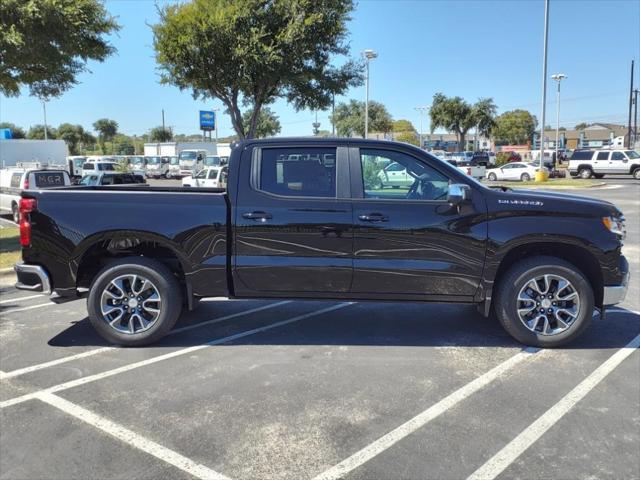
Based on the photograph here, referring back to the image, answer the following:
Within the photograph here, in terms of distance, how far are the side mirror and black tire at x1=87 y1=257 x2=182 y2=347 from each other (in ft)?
8.45

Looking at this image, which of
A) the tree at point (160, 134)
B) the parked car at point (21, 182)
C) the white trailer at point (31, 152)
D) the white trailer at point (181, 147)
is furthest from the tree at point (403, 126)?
the parked car at point (21, 182)

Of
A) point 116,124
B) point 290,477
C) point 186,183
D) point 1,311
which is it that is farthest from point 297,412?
point 116,124

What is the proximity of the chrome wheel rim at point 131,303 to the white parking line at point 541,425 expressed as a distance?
123 inches

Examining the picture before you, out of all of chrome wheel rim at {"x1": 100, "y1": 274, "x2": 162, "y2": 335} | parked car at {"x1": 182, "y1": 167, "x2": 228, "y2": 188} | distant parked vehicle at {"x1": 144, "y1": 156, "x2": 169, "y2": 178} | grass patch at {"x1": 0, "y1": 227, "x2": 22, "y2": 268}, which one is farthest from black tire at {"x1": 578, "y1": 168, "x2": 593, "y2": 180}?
chrome wheel rim at {"x1": 100, "y1": 274, "x2": 162, "y2": 335}

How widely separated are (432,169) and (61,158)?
125ft

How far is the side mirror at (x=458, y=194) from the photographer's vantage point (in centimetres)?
447

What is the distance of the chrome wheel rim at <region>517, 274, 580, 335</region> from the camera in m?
4.78

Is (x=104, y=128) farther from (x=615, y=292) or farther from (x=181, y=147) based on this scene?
(x=615, y=292)

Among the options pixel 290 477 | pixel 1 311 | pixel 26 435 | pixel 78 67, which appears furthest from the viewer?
pixel 78 67

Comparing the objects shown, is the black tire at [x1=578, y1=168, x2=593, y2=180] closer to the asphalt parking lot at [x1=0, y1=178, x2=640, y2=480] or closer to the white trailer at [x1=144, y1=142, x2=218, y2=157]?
the white trailer at [x1=144, y1=142, x2=218, y2=157]

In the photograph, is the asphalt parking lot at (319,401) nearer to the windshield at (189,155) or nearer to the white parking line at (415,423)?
the white parking line at (415,423)

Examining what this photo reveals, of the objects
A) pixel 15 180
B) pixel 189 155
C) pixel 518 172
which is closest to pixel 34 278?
pixel 15 180

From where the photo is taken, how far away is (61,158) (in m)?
37.3

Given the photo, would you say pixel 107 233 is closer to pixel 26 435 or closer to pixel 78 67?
pixel 26 435
